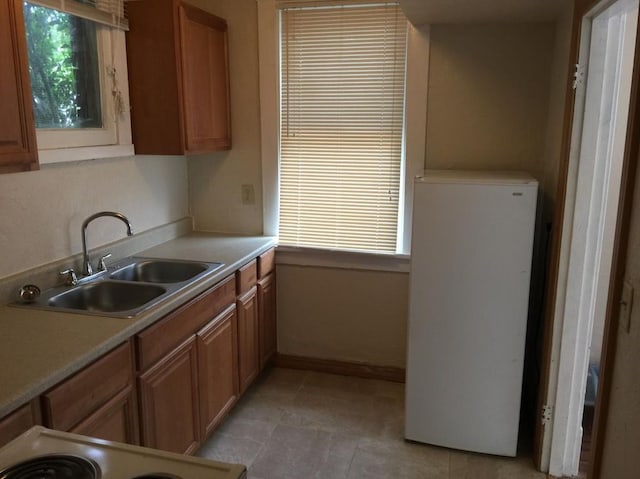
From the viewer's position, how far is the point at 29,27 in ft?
7.01

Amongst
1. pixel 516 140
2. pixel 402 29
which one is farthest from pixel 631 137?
pixel 402 29

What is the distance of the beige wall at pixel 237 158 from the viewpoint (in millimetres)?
3139

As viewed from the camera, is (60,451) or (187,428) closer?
(60,451)

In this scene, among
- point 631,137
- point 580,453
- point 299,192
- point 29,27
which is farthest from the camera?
point 299,192

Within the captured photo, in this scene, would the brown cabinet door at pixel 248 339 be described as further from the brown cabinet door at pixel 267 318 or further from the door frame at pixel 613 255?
the door frame at pixel 613 255

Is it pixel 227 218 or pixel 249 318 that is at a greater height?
pixel 227 218

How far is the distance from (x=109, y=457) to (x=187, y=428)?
53.4 inches

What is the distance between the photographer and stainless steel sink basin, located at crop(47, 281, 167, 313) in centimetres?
229

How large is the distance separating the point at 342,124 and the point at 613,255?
1.95 meters

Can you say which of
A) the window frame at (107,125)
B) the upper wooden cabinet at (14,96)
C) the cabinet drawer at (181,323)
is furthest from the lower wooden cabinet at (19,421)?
the window frame at (107,125)

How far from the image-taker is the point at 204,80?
2.89 metres

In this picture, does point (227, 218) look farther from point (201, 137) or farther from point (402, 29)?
point (402, 29)

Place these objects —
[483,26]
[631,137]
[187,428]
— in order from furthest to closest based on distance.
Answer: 1. [483,26]
2. [187,428]
3. [631,137]

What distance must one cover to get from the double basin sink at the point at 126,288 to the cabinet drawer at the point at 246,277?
184 millimetres
